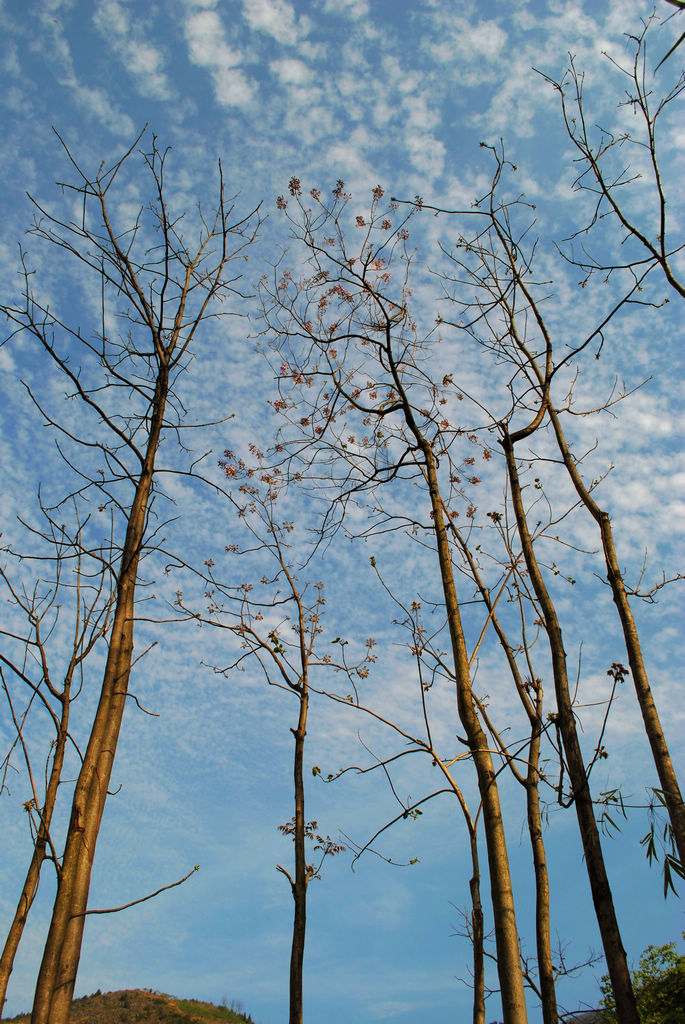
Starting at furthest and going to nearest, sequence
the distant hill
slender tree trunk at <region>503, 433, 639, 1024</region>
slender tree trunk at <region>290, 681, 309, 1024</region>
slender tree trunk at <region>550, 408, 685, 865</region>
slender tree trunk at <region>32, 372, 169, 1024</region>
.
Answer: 1. the distant hill
2. slender tree trunk at <region>290, 681, 309, 1024</region>
3. slender tree trunk at <region>550, 408, 685, 865</region>
4. slender tree trunk at <region>503, 433, 639, 1024</region>
5. slender tree trunk at <region>32, 372, 169, 1024</region>

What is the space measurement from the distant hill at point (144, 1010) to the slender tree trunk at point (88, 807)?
1178 inches

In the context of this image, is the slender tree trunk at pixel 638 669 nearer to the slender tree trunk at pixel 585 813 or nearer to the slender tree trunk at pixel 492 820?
the slender tree trunk at pixel 585 813

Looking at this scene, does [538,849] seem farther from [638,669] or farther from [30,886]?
[30,886]

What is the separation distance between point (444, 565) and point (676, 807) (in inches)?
86.5

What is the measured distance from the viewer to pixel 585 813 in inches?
162

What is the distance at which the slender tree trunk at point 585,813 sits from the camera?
3.62 metres

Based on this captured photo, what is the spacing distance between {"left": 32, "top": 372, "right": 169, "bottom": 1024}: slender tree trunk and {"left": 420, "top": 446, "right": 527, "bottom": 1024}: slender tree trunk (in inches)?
82.7

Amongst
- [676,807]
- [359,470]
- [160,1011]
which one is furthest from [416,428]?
[160,1011]

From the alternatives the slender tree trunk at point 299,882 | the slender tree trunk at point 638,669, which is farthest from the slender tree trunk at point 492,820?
the slender tree trunk at point 299,882

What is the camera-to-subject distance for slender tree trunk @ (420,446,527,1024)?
3727mm

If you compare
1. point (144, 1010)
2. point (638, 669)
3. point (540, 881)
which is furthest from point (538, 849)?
point (144, 1010)

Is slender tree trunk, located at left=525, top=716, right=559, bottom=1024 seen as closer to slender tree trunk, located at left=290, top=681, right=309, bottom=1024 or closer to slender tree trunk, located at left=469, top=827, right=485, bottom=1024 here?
slender tree trunk, located at left=469, top=827, right=485, bottom=1024

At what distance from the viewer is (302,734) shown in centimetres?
1002

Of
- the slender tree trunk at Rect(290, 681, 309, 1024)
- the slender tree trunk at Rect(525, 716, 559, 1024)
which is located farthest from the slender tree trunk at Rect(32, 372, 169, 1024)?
the slender tree trunk at Rect(290, 681, 309, 1024)
